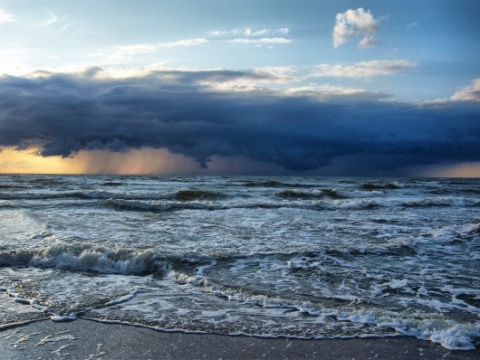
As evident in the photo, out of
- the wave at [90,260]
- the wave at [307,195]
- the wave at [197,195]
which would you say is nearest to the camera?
the wave at [90,260]

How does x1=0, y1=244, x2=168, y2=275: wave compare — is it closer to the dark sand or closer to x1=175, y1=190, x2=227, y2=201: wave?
the dark sand

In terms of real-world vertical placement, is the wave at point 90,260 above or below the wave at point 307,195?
above

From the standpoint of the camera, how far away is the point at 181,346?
3.85m

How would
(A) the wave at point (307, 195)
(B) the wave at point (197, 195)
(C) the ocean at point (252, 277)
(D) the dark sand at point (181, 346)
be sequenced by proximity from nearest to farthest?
(D) the dark sand at point (181, 346) → (C) the ocean at point (252, 277) → (B) the wave at point (197, 195) → (A) the wave at point (307, 195)

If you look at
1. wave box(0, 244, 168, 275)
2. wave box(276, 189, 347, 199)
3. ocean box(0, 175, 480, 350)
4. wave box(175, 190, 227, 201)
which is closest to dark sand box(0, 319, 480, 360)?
ocean box(0, 175, 480, 350)

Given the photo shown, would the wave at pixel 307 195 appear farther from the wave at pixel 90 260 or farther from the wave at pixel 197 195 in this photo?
the wave at pixel 90 260

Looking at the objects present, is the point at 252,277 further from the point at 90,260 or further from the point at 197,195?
the point at 197,195

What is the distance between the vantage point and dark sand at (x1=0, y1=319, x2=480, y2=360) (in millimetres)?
3633

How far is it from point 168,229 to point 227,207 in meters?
7.04

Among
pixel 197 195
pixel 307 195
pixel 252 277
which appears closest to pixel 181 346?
pixel 252 277

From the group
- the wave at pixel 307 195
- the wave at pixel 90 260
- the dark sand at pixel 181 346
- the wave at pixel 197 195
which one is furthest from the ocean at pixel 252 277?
the wave at pixel 307 195

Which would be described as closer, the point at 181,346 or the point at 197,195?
the point at 181,346

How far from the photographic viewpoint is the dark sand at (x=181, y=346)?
11.9ft

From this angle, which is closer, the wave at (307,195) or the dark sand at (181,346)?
the dark sand at (181,346)
